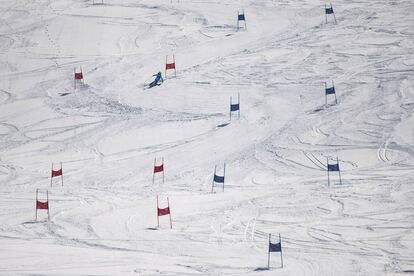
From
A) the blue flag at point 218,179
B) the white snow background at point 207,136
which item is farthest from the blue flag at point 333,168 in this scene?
the blue flag at point 218,179

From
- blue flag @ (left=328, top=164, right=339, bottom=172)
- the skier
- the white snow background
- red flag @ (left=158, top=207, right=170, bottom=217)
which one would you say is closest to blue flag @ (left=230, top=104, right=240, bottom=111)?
the white snow background

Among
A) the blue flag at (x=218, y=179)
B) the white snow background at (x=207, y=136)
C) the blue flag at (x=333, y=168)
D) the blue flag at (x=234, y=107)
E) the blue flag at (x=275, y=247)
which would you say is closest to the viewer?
the blue flag at (x=275, y=247)

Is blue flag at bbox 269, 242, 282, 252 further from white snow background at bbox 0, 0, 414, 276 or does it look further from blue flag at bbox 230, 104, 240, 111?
blue flag at bbox 230, 104, 240, 111

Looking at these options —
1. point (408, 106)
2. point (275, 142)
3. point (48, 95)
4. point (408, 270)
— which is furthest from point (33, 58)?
point (408, 270)

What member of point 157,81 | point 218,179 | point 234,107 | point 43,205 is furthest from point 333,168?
point 157,81

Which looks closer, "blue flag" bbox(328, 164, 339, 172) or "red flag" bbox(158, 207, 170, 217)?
"red flag" bbox(158, 207, 170, 217)

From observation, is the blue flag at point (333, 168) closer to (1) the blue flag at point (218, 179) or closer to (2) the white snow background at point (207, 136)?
(2) the white snow background at point (207, 136)

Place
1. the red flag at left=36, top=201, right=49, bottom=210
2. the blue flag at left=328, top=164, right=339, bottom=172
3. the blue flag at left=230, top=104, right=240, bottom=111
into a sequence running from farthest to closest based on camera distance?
the blue flag at left=230, top=104, right=240, bottom=111, the blue flag at left=328, top=164, right=339, bottom=172, the red flag at left=36, top=201, right=49, bottom=210

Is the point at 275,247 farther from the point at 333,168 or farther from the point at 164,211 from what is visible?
the point at 333,168

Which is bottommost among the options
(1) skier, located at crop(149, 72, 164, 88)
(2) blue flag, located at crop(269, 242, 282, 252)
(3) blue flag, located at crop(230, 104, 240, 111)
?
(2) blue flag, located at crop(269, 242, 282, 252)
